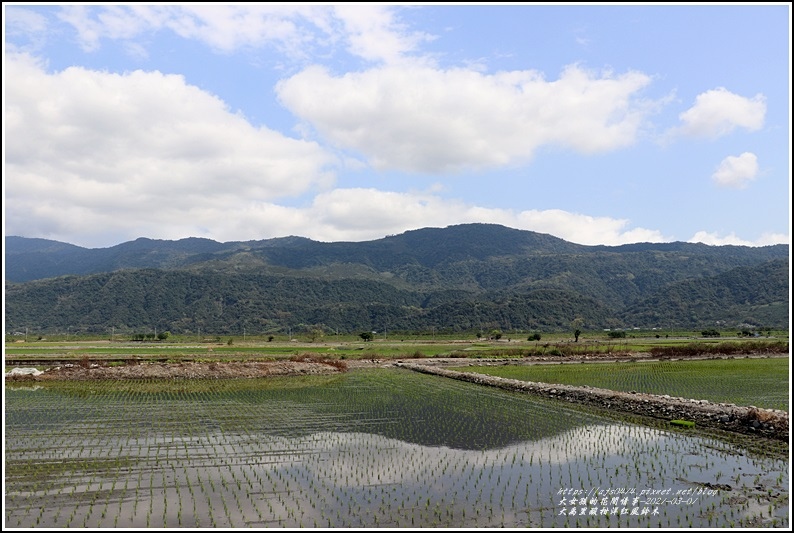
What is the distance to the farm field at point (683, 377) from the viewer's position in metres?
29.8

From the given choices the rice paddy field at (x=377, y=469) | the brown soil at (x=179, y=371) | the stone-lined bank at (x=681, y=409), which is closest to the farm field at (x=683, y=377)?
the stone-lined bank at (x=681, y=409)

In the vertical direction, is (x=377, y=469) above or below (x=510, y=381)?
above

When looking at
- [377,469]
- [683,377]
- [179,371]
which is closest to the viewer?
[377,469]

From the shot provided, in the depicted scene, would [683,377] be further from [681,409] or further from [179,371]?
[179,371]

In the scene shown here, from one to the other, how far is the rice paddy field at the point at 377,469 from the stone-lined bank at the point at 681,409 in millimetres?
1541

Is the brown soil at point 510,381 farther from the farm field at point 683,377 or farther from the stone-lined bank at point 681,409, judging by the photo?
the farm field at point 683,377

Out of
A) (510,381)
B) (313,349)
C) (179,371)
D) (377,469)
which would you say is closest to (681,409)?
(510,381)

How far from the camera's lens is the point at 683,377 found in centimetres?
4053

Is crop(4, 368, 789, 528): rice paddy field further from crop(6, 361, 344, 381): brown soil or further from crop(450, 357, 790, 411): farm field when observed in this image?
crop(6, 361, 344, 381): brown soil

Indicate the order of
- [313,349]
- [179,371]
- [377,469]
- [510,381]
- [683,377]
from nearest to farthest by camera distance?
[377,469] → [510,381] → [683,377] → [179,371] → [313,349]

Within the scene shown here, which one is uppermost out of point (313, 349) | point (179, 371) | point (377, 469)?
point (377, 469)

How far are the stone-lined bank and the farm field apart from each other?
12.2 ft

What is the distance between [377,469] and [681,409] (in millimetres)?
16301

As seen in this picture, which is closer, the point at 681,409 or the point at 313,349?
the point at 681,409
